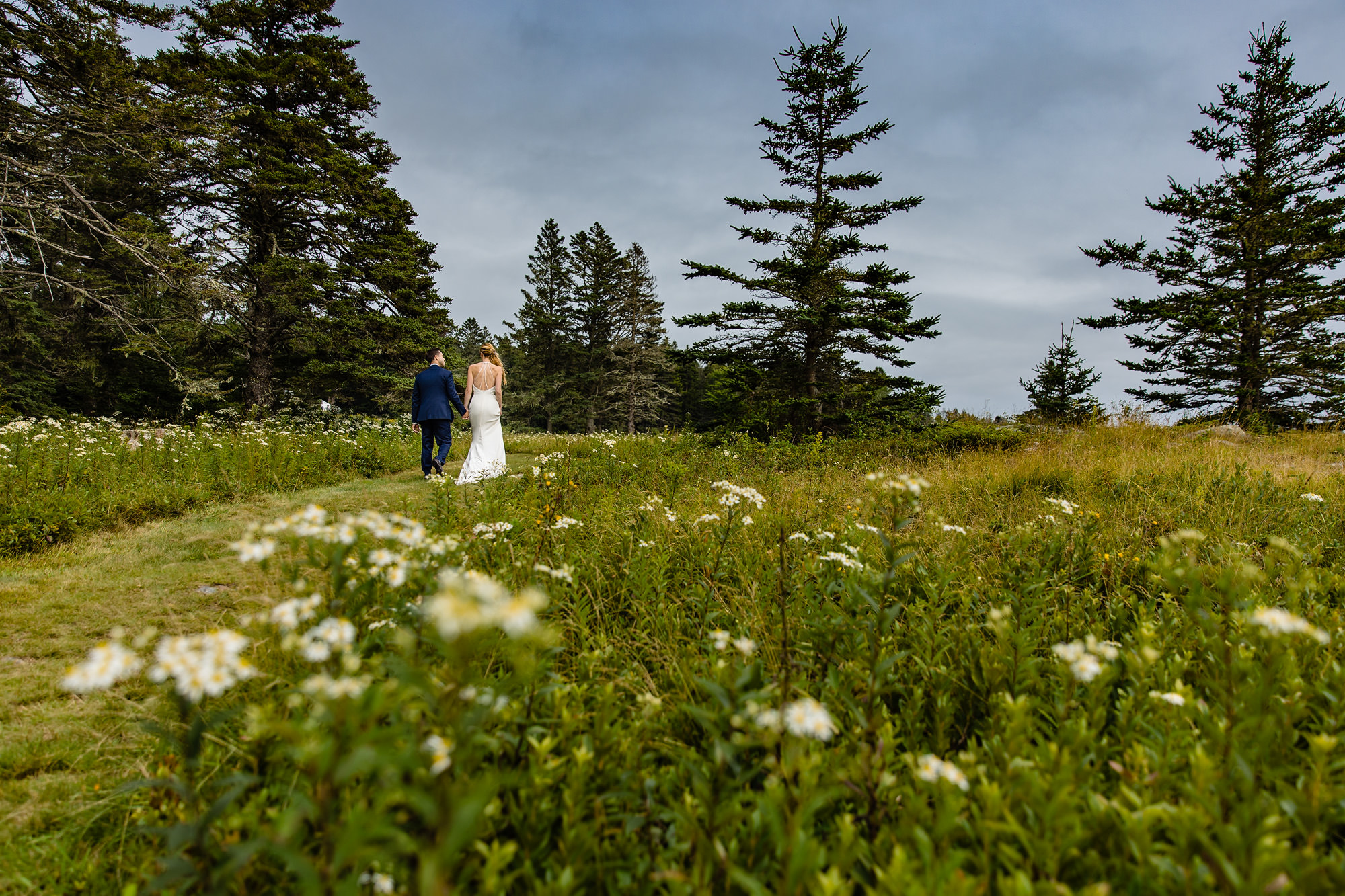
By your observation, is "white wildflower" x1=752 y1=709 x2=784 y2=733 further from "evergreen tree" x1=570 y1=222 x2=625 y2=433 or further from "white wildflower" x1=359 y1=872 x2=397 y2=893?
"evergreen tree" x1=570 y1=222 x2=625 y2=433

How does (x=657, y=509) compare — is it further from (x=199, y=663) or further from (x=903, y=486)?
(x=199, y=663)

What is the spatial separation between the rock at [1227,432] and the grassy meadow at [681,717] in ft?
25.7

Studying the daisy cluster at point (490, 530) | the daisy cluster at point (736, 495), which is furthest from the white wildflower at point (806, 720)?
the daisy cluster at point (490, 530)

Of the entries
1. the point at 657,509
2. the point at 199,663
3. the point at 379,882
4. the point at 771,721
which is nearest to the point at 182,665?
the point at 199,663

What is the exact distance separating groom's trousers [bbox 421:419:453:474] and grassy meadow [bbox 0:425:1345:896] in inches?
170

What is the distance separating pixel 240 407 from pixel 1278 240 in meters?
29.6

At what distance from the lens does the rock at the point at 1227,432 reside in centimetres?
981

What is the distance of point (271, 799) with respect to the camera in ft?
5.57

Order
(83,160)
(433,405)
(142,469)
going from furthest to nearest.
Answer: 1. (83,160)
2. (433,405)
3. (142,469)

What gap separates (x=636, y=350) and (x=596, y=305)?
470 centimetres

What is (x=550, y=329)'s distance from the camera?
3422 cm

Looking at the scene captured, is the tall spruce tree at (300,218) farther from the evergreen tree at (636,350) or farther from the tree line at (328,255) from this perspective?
the evergreen tree at (636,350)

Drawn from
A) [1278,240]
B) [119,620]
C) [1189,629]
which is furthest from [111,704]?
[1278,240]

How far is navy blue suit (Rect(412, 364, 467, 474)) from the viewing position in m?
8.16
